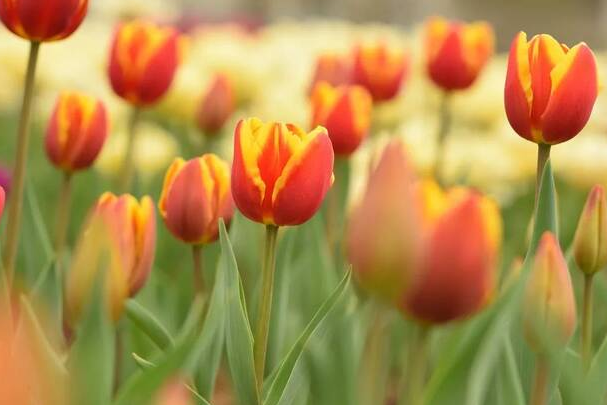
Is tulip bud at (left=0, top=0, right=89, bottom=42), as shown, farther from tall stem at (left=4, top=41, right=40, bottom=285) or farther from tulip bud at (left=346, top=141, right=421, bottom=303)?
tulip bud at (left=346, top=141, right=421, bottom=303)

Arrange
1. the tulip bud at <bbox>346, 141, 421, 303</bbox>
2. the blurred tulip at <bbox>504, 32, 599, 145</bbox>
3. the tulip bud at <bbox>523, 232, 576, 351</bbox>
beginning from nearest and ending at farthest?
1. the tulip bud at <bbox>346, 141, 421, 303</bbox>
2. the tulip bud at <bbox>523, 232, 576, 351</bbox>
3. the blurred tulip at <bbox>504, 32, 599, 145</bbox>

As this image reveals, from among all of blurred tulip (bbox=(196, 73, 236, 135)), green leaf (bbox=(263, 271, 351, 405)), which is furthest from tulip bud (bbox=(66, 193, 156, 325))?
blurred tulip (bbox=(196, 73, 236, 135))

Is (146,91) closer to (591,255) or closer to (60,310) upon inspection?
(60,310)

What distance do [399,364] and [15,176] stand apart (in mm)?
636

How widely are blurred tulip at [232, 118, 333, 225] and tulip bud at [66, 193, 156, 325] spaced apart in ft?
0.30

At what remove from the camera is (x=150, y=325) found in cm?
82

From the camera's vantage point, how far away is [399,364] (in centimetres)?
142

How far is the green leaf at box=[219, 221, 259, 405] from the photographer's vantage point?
733mm

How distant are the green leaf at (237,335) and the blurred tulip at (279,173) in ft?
0.10

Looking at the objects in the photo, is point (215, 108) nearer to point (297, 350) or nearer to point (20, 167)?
point (20, 167)

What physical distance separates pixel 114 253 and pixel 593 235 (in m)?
0.33

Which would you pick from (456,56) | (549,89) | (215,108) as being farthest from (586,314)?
(215,108)

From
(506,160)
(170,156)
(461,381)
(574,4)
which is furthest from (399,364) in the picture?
(574,4)

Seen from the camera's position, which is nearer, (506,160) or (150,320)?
(150,320)
